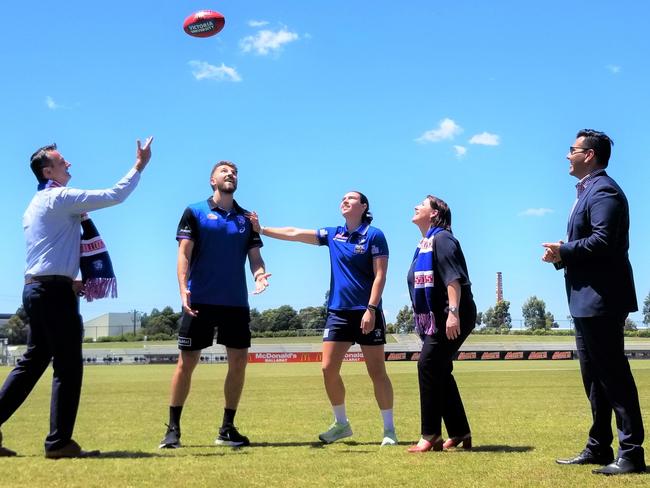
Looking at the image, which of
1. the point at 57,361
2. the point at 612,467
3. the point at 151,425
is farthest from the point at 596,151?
the point at 151,425

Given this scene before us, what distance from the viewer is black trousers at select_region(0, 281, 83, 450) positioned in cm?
552

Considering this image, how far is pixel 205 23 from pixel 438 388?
7.01 metres

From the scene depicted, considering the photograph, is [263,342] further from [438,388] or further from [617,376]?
[617,376]

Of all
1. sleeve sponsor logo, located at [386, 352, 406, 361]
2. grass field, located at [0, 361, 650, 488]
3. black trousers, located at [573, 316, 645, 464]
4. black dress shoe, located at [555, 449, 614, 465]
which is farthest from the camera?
sleeve sponsor logo, located at [386, 352, 406, 361]

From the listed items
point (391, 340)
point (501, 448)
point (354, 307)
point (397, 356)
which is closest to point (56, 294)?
point (354, 307)

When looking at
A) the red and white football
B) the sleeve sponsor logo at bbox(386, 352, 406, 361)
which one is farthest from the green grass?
the red and white football

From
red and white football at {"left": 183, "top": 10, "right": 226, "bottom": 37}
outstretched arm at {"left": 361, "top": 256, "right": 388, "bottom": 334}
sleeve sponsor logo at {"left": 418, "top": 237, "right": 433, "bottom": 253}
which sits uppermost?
red and white football at {"left": 183, "top": 10, "right": 226, "bottom": 37}

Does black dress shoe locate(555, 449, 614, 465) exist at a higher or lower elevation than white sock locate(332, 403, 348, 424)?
lower

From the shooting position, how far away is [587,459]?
5.25m

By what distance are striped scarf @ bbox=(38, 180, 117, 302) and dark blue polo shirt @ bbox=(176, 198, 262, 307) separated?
93 centimetres

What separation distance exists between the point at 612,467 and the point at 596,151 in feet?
7.66

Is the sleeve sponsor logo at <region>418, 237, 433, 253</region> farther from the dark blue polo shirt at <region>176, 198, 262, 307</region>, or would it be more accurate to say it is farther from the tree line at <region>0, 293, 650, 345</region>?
the tree line at <region>0, 293, 650, 345</region>

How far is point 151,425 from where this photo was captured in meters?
8.72

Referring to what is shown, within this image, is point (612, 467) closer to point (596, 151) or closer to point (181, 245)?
point (596, 151)
